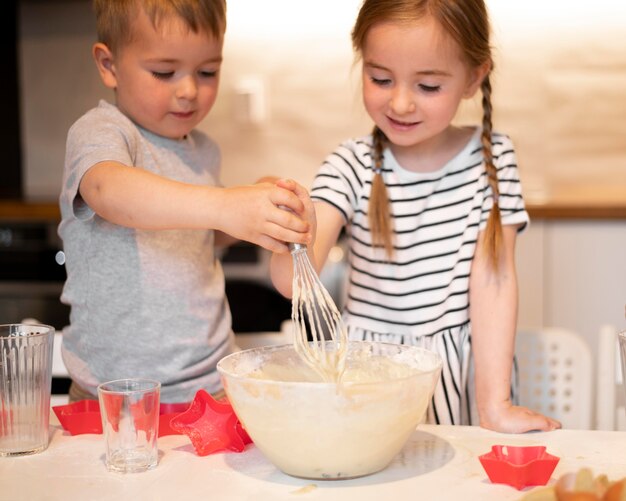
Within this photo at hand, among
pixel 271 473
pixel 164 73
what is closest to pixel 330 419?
pixel 271 473

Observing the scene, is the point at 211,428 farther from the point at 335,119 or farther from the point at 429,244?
the point at 335,119

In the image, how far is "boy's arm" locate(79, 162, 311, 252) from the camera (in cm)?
89

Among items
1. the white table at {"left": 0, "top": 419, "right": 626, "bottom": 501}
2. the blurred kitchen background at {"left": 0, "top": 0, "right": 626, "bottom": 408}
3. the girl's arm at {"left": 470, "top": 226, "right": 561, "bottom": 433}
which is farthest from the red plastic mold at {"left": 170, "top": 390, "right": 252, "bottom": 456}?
the blurred kitchen background at {"left": 0, "top": 0, "right": 626, "bottom": 408}

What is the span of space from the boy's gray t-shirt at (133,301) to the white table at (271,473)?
23 cm

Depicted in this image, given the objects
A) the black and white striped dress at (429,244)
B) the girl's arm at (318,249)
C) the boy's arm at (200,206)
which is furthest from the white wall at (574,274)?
the boy's arm at (200,206)

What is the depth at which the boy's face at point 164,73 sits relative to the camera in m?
1.14

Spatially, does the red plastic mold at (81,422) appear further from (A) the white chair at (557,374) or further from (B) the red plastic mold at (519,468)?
(A) the white chair at (557,374)

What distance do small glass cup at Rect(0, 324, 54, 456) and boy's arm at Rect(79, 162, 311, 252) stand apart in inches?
6.5

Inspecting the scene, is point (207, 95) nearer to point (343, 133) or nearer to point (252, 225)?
point (252, 225)

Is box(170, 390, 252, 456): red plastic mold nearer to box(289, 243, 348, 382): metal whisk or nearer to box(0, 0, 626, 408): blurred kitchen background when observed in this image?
box(289, 243, 348, 382): metal whisk

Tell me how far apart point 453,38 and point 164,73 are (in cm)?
39

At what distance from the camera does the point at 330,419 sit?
0.78 meters

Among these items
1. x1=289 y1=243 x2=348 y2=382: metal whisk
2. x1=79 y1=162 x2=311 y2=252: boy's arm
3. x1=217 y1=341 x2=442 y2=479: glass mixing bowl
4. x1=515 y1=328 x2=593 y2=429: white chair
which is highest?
x1=79 y1=162 x2=311 y2=252: boy's arm

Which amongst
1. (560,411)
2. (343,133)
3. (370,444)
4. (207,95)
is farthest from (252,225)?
(343,133)
